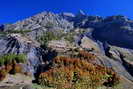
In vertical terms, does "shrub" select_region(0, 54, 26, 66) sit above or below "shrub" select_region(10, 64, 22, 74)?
above

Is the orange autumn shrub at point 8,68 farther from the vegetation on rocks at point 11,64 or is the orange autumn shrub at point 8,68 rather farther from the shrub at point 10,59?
the shrub at point 10,59

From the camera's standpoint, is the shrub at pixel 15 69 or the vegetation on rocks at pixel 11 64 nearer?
the vegetation on rocks at pixel 11 64

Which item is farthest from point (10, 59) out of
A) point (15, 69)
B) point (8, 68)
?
point (15, 69)

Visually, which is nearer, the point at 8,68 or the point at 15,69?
the point at 15,69

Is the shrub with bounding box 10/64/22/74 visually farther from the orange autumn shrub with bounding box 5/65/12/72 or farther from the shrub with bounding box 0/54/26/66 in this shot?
the shrub with bounding box 0/54/26/66

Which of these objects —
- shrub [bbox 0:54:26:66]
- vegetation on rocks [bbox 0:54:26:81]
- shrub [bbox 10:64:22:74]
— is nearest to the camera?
vegetation on rocks [bbox 0:54:26:81]

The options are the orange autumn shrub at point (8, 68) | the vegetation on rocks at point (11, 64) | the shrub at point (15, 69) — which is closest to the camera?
the vegetation on rocks at point (11, 64)

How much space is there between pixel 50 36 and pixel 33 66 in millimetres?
44717

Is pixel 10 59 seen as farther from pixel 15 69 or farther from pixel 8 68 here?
pixel 15 69

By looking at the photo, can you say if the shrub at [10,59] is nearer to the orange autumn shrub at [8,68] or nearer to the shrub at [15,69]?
the orange autumn shrub at [8,68]

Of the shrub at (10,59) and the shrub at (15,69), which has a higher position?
the shrub at (10,59)

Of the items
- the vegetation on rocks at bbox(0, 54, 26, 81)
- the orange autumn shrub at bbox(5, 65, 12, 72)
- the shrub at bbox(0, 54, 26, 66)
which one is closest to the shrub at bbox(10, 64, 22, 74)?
the vegetation on rocks at bbox(0, 54, 26, 81)

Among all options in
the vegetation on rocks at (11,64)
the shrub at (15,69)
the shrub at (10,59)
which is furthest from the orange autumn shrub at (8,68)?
the shrub at (10,59)

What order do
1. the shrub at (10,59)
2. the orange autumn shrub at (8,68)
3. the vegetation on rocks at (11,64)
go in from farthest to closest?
the shrub at (10,59), the orange autumn shrub at (8,68), the vegetation on rocks at (11,64)
